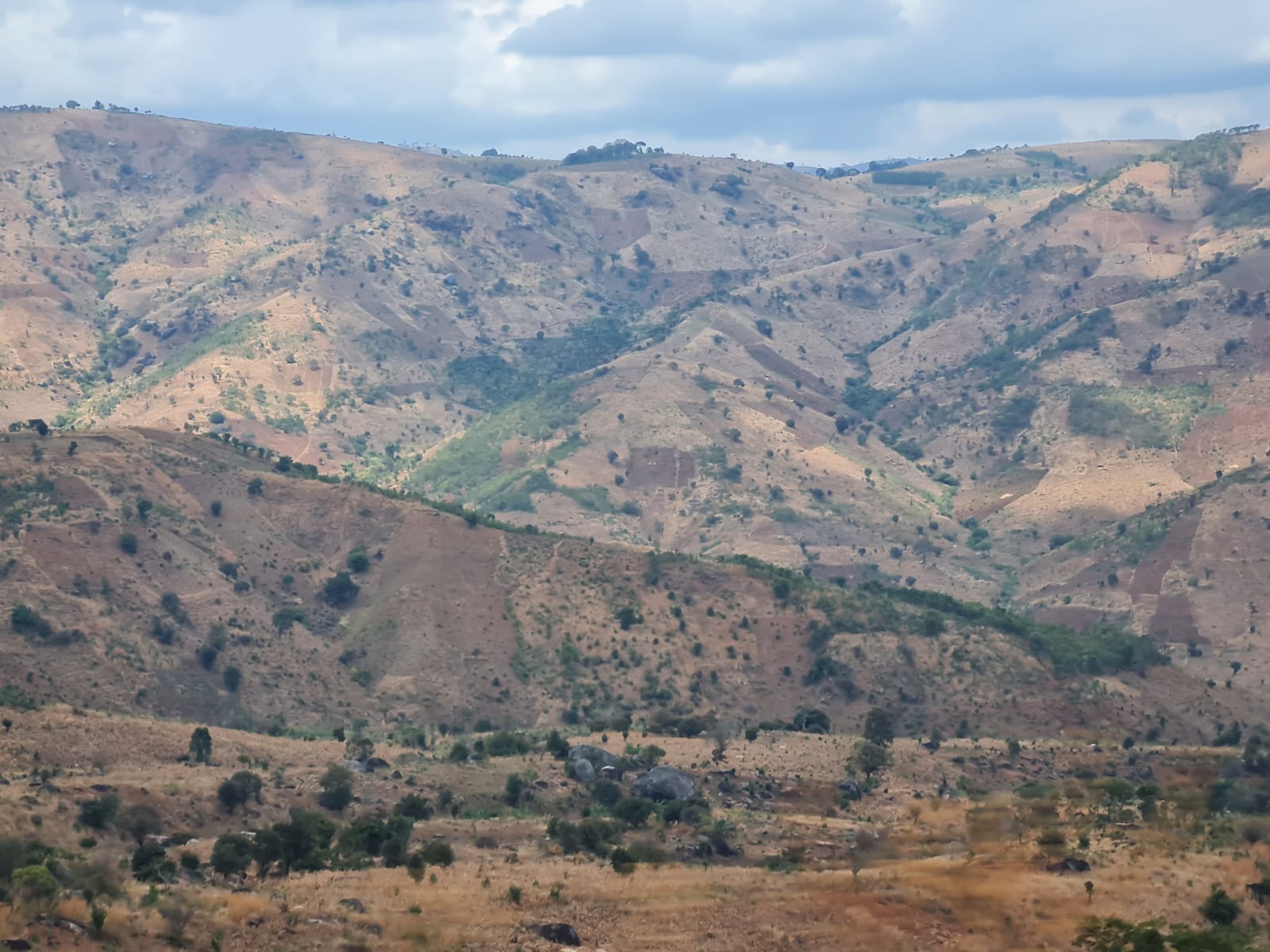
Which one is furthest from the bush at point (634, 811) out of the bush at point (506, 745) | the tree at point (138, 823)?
the tree at point (138, 823)

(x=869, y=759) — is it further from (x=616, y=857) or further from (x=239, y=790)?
(x=239, y=790)

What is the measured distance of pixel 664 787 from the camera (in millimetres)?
64938

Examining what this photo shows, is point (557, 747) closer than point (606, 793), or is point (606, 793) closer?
point (606, 793)

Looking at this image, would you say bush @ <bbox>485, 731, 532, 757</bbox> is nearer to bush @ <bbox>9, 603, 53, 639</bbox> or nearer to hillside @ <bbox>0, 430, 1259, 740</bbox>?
hillside @ <bbox>0, 430, 1259, 740</bbox>

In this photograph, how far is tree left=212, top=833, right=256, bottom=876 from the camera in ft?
151

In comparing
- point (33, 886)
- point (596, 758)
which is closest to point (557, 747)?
point (596, 758)

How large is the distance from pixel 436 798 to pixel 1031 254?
149962 mm

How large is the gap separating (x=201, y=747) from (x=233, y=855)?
20625mm

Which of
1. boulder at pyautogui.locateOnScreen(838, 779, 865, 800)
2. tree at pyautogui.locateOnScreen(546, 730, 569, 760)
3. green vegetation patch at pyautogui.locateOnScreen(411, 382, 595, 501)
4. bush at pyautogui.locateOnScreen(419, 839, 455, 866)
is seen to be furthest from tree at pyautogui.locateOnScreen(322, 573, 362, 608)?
bush at pyautogui.locateOnScreen(419, 839, 455, 866)

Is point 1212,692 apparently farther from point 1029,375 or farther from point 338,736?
point 1029,375

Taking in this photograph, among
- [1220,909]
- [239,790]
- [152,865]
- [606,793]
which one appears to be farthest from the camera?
[606,793]

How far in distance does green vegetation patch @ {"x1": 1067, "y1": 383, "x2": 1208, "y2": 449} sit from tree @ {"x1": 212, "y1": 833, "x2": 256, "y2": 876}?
381ft

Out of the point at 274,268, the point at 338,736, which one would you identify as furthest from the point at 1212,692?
Answer: the point at 274,268

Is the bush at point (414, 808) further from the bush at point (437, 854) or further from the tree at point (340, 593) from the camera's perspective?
the tree at point (340, 593)
